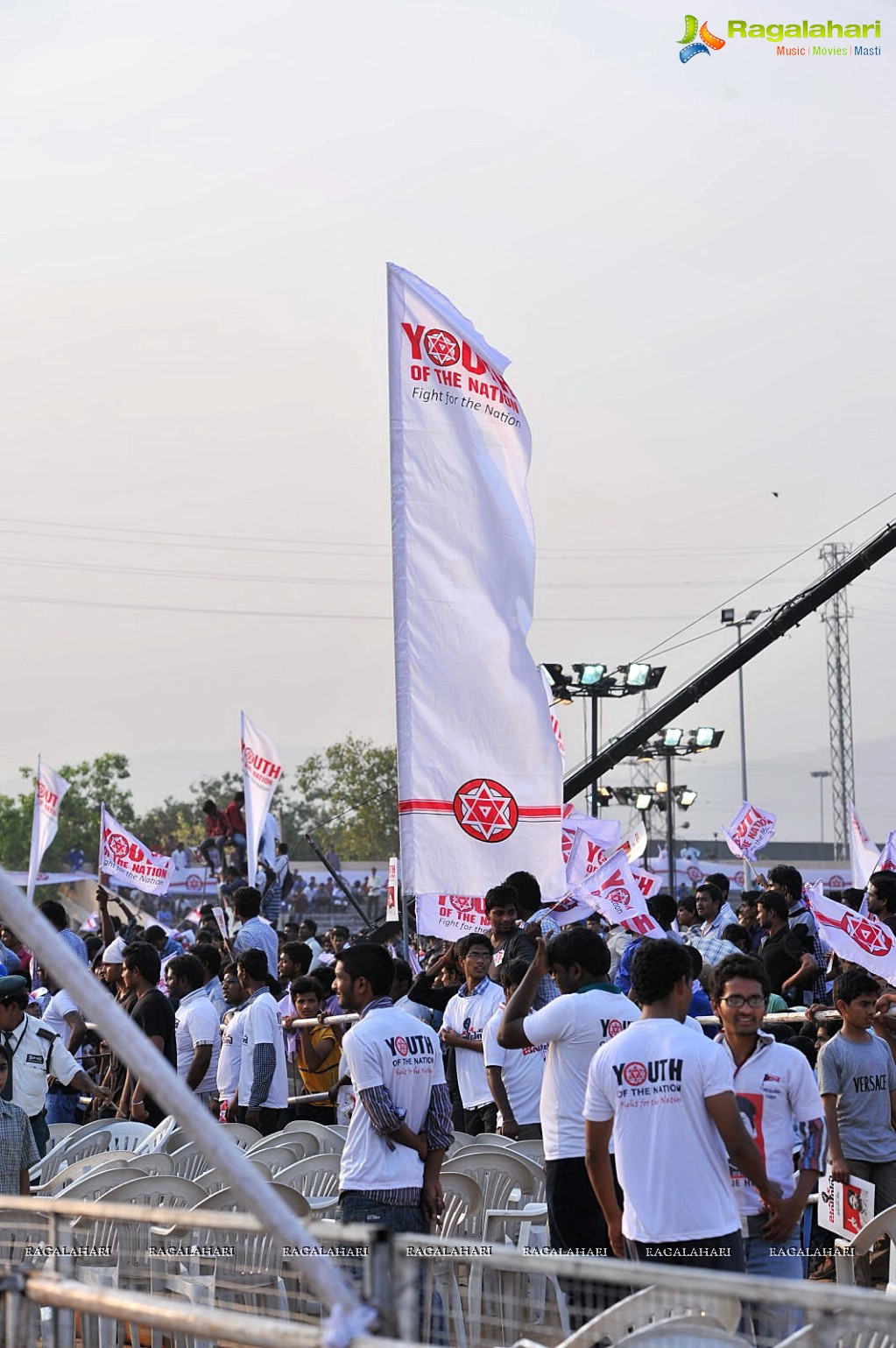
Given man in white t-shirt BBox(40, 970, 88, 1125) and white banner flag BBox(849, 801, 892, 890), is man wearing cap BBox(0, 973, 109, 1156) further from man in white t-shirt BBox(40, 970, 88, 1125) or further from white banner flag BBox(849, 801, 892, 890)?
white banner flag BBox(849, 801, 892, 890)

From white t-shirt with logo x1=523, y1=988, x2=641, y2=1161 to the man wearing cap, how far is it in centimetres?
321

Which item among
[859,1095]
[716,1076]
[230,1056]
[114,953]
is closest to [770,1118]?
[716,1076]

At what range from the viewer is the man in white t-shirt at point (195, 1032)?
35.5 ft

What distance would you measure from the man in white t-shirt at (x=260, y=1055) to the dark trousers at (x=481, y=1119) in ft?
3.99

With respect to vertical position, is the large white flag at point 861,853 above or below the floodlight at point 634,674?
below

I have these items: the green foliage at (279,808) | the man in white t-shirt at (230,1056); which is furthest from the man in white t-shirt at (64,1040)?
the green foliage at (279,808)

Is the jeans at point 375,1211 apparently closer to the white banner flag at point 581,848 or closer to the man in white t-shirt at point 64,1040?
the man in white t-shirt at point 64,1040

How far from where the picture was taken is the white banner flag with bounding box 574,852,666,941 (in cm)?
1198

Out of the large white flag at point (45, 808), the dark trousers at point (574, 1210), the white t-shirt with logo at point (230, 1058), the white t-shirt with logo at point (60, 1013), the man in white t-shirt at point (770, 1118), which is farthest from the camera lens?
the large white flag at point (45, 808)

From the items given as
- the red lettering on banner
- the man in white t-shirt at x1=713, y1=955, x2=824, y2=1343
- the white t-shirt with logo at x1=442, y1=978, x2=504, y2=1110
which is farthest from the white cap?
the man in white t-shirt at x1=713, y1=955, x2=824, y2=1343

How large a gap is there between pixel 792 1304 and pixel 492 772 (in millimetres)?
7171

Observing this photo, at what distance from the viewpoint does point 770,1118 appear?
20.4 ft

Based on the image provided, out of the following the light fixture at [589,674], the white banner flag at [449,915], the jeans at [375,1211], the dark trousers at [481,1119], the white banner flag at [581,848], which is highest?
the light fixture at [589,674]

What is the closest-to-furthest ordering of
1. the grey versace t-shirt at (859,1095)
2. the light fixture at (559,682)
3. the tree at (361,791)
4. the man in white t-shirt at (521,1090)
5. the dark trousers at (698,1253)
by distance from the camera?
the dark trousers at (698,1253) → the grey versace t-shirt at (859,1095) → the man in white t-shirt at (521,1090) → the light fixture at (559,682) → the tree at (361,791)
